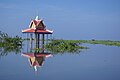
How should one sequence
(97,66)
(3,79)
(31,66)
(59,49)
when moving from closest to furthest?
(3,79) → (31,66) → (97,66) → (59,49)

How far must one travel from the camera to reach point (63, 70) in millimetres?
14344

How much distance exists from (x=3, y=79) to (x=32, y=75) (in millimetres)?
1468

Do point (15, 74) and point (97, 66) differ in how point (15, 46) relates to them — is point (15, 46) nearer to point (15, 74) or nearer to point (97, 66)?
point (97, 66)

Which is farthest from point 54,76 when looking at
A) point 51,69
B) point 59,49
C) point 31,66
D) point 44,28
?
point 44,28

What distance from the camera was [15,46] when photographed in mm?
29344

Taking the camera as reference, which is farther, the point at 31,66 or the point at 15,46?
the point at 15,46

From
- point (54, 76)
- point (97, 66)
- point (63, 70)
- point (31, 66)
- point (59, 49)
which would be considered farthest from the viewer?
point (59, 49)

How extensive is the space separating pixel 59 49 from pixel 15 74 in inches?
534

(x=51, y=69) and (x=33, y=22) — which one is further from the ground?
(x=33, y=22)

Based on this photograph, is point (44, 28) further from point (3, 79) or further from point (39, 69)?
point (3, 79)

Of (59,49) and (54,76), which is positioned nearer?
(54,76)

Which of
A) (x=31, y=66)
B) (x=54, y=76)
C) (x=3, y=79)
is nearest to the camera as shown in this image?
(x=3, y=79)

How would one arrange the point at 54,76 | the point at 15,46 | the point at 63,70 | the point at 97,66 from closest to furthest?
the point at 54,76
the point at 63,70
the point at 97,66
the point at 15,46

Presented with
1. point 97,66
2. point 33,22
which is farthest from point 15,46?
point 97,66
